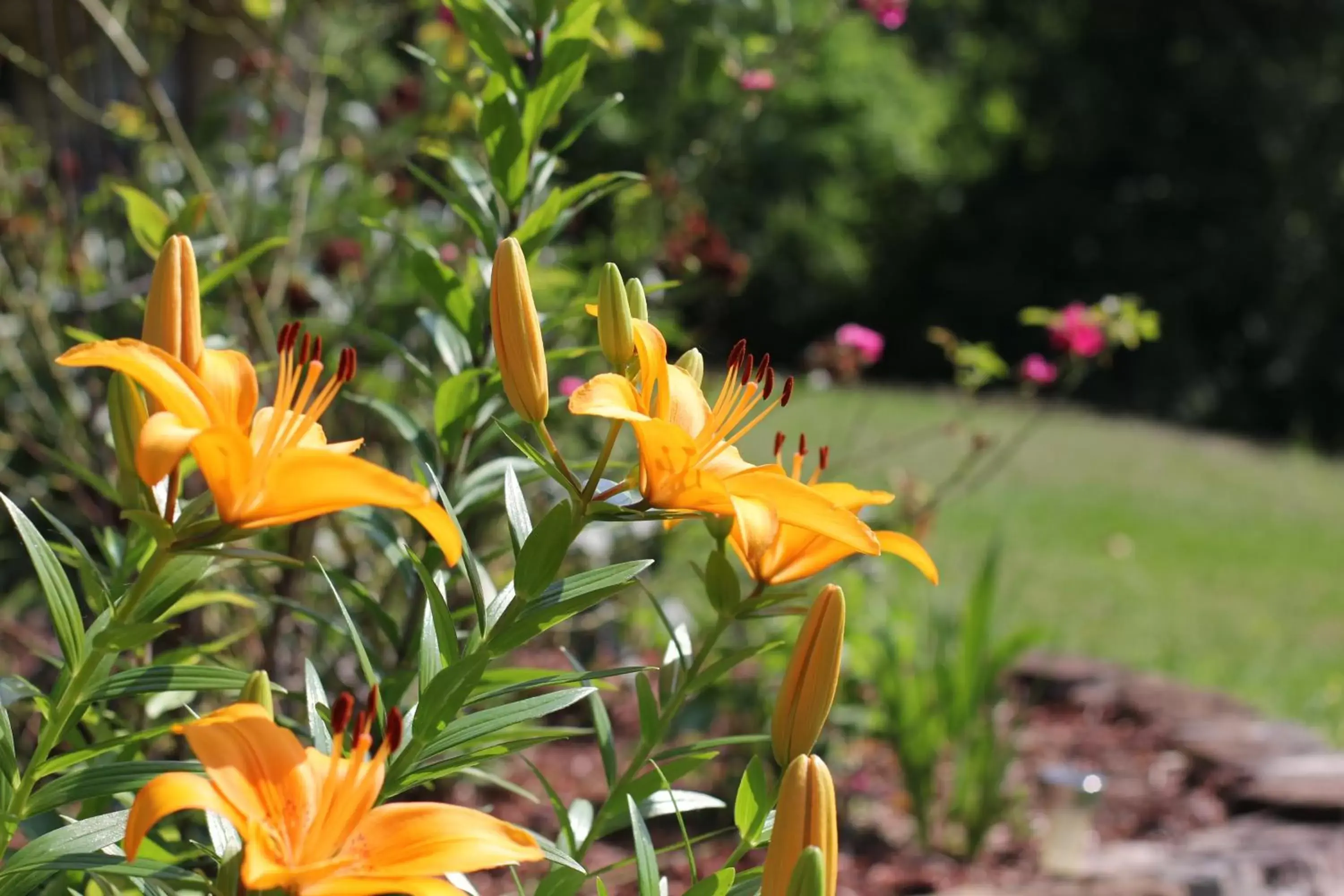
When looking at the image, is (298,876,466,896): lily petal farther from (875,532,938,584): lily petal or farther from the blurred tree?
the blurred tree

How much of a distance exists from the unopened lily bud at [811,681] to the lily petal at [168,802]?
326 millimetres

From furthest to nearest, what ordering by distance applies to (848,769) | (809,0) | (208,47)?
(809,0) < (208,47) < (848,769)

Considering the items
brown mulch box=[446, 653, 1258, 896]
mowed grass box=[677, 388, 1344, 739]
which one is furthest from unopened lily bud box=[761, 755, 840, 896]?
mowed grass box=[677, 388, 1344, 739]

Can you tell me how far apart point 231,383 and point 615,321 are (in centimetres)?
21

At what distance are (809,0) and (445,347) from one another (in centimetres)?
939

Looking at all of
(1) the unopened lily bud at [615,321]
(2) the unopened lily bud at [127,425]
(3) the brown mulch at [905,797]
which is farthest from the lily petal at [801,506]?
(3) the brown mulch at [905,797]

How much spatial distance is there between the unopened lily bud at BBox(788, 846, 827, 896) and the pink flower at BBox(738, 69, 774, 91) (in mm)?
1956

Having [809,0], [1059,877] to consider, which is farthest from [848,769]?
[809,0]

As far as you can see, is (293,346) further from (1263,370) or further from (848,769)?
(1263,370)

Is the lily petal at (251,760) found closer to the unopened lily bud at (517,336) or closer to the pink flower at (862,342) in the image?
the unopened lily bud at (517,336)

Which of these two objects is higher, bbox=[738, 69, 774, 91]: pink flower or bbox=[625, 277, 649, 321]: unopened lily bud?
bbox=[738, 69, 774, 91]: pink flower

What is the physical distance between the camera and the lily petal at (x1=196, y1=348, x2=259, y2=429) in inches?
29.7

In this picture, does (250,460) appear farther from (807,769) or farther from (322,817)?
(807,769)

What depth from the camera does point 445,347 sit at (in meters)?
1.27
